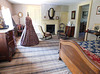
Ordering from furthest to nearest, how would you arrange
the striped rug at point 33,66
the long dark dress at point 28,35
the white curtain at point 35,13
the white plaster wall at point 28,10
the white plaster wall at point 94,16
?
the white curtain at point 35,13 → the white plaster wall at point 28,10 → the white plaster wall at point 94,16 → the long dark dress at point 28,35 → the striped rug at point 33,66

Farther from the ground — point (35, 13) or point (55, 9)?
point (55, 9)

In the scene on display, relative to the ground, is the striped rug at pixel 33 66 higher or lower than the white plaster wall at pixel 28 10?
lower

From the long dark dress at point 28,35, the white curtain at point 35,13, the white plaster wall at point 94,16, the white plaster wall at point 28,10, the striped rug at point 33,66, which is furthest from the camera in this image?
the white curtain at point 35,13

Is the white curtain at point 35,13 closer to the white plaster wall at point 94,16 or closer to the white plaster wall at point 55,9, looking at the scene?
the white plaster wall at point 55,9

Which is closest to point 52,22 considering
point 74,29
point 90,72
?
point 74,29

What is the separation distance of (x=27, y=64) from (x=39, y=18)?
15.1ft

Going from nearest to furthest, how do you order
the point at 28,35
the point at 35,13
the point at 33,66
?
the point at 33,66, the point at 28,35, the point at 35,13

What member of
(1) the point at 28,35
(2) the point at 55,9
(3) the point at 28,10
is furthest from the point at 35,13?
(1) the point at 28,35

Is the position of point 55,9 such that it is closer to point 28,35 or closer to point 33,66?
point 28,35

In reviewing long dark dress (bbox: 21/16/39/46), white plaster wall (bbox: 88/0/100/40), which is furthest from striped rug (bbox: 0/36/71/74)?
white plaster wall (bbox: 88/0/100/40)

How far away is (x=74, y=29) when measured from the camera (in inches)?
218

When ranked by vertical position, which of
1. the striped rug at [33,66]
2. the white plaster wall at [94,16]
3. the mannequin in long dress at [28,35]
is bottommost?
the striped rug at [33,66]

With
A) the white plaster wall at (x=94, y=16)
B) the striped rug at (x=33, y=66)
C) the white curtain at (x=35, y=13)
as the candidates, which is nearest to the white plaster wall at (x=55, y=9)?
the white curtain at (x=35, y=13)

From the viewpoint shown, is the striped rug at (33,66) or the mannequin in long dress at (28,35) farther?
the mannequin in long dress at (28,35)
